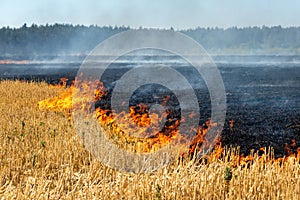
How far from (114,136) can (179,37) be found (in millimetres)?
118383

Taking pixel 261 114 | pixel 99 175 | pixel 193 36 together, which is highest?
pixel 193 36

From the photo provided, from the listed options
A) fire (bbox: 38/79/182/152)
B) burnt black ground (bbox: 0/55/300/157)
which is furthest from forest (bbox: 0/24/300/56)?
fire (bbox: 38/79/182/152)

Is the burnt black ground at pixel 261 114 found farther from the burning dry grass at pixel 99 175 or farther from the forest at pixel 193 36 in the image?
the forest at pixel 193 36

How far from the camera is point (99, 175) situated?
24.8 ft

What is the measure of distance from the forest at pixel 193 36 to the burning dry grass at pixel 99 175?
250 ft

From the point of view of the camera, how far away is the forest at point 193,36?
87.4 m

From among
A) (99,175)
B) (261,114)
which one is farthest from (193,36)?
(99,175)

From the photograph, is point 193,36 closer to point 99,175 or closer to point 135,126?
point 135,126

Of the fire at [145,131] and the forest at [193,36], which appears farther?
the forest at [193,36]

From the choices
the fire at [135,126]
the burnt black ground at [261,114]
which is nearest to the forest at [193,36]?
the burnt black ground at [261,114]

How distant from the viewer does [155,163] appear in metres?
8.34

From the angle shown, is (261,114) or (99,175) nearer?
Result: (99,175)

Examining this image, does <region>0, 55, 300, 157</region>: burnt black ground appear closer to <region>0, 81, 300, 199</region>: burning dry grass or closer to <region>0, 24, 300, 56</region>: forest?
<region>0, 81, 300, 199</region>: burning dry grass

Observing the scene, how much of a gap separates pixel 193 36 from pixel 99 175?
101 meters
